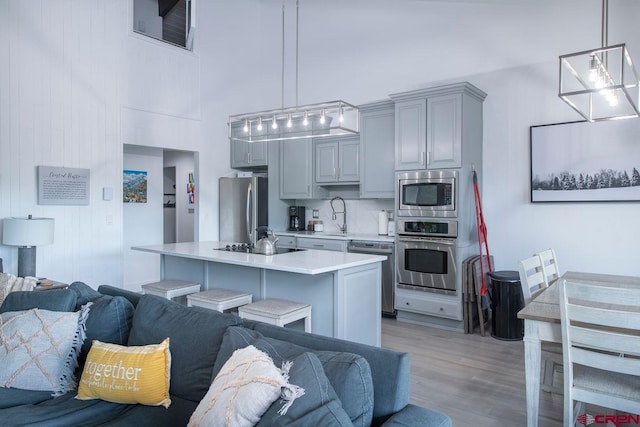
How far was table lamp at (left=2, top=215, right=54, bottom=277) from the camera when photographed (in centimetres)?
412

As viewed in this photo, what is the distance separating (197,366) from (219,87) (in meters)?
5.35

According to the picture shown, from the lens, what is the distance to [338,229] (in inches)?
239

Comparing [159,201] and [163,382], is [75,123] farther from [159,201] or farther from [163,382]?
[163,382]

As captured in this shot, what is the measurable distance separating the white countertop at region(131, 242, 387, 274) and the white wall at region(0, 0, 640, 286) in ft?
5.68

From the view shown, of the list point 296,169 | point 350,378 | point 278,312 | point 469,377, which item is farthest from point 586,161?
point 350,378

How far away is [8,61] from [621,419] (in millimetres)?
5991

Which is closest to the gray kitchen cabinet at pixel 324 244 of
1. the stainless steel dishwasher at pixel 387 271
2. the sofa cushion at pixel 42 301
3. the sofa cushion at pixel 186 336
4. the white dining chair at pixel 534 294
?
the stainless steel dishwasher at pixel 387 271

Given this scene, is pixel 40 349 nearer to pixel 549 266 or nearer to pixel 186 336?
pixel 186 336

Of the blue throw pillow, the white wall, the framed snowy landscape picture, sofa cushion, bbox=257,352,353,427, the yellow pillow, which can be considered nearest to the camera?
sofa cushion, bbox=257,352,353,427

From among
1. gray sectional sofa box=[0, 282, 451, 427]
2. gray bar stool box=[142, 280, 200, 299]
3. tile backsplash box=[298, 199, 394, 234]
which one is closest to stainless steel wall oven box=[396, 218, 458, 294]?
tile backsplash box=[298, 199, 394, 234]

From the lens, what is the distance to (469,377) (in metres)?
3.25

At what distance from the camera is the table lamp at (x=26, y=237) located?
13.5ft

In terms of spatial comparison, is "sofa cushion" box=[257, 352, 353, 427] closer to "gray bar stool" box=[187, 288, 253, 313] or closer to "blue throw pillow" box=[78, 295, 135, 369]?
"blue throw pillow" box=[78, 295, 135, 369]

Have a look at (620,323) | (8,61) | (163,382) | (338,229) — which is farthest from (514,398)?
(8,61)
